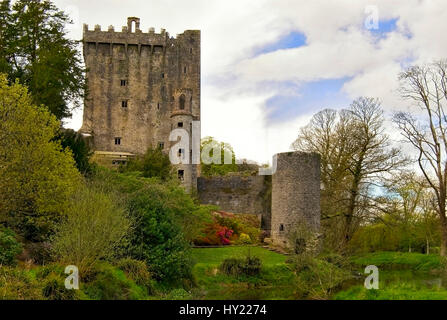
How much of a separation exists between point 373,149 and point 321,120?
5282 mm

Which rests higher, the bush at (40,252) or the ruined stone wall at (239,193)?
the ruined stone wall at (239,193)

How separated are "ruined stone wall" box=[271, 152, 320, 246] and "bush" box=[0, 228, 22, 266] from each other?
636 inches

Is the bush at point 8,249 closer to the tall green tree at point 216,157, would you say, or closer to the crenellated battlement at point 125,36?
the crenellated battlement at point 125,36

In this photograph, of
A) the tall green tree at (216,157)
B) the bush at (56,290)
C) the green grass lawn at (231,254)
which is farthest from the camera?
the tall green tree at (216,157)

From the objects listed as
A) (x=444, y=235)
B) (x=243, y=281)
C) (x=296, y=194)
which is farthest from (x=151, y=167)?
(x=444, y=235)

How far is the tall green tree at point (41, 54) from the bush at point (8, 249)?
945 cm

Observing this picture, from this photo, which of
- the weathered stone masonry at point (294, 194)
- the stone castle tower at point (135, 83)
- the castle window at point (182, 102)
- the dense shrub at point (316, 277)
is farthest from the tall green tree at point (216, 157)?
the dense shrub at point (316, 277)

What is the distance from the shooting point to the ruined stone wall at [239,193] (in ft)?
121

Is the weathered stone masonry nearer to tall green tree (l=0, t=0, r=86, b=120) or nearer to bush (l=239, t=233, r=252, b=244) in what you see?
bush (l=239, t=233, r=252, b=244)

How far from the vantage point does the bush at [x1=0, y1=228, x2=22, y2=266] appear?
15719 millimetres

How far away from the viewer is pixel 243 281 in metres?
23.0

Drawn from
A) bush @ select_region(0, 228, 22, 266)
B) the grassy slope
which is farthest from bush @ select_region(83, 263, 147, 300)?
the grassy slope
